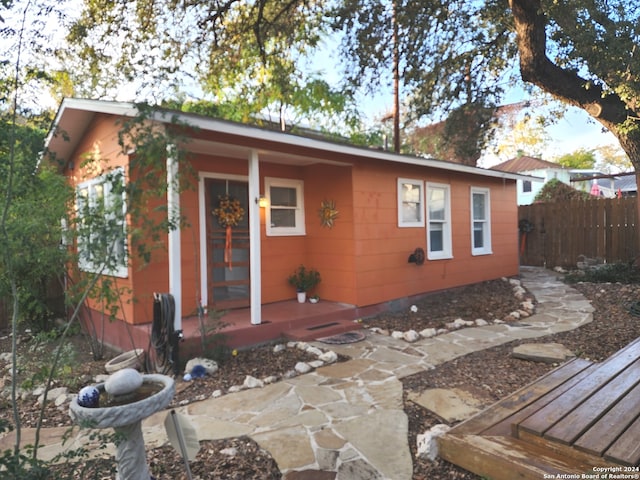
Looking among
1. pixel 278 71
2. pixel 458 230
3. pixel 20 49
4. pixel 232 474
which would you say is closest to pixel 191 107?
pixel 278 71

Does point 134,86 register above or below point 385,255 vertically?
above

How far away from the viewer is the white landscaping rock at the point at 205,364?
4.16 m

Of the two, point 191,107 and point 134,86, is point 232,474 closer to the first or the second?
point 134,86

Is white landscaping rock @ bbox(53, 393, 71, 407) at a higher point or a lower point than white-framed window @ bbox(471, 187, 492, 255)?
lower

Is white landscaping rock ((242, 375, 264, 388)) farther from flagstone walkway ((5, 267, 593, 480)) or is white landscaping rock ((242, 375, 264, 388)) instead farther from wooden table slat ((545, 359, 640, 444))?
wooden table slat ((545, 359, 640, 444))

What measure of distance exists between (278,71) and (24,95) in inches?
413

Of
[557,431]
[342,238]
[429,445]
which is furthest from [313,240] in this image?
[557,431]

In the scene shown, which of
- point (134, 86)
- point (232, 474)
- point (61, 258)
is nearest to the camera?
point (232, 474)

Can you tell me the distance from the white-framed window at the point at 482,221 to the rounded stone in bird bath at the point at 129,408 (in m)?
8.01

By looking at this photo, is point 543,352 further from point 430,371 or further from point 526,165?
point 526,165

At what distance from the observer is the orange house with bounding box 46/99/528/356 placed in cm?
514

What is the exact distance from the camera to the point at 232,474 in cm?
241

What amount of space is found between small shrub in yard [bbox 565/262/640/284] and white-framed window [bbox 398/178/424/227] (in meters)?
4.18

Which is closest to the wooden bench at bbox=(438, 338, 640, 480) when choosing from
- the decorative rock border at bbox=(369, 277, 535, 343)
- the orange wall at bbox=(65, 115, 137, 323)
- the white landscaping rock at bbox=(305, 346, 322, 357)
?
the white landscaping rock at bbox=(305, 346, 322, 357)
